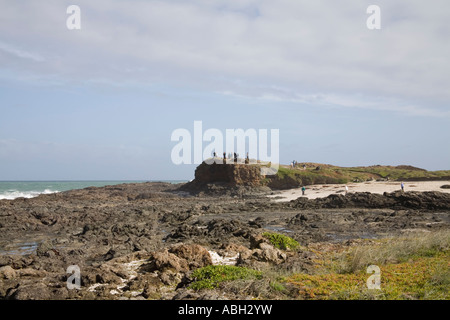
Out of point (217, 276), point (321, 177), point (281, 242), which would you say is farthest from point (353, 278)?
point (321, 177)

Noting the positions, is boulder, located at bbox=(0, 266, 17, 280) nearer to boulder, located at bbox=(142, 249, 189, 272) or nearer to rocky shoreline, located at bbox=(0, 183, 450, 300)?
rocky shoreline, located at bbox=(0, 183, 450, 300)

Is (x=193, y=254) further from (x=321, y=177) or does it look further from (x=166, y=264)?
(x=321, y=177)

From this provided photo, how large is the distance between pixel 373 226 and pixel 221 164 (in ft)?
117

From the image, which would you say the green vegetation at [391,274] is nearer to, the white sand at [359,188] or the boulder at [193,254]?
the boulder at [193,254]

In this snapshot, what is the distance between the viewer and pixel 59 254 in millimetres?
14586

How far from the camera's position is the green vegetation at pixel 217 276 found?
28.9ft

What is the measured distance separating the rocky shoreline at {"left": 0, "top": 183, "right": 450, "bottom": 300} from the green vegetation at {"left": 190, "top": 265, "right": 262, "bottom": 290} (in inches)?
9.2

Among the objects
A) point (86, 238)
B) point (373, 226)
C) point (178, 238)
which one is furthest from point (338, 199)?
point (86, 238)

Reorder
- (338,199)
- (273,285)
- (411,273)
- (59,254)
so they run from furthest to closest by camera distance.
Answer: (338,199) → (59,254) → (411,273) → (273,285)

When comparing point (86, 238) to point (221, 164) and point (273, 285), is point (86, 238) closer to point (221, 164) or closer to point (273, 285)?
point (273, 285)

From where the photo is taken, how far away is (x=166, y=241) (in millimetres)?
18562

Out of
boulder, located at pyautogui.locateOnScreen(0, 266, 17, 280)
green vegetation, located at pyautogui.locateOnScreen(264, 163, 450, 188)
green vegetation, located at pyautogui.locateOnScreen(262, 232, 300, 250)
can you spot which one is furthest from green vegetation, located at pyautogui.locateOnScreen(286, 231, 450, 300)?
green vegetation, located at pyautogui.locateOnScreen(264, 163, 450, 188)

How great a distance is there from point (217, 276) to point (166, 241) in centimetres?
973
